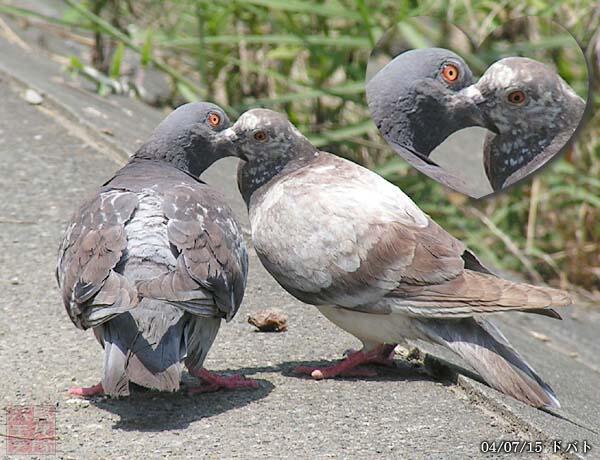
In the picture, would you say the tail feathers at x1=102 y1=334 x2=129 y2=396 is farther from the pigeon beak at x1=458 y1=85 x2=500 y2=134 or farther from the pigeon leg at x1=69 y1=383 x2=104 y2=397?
the pigeon beak at x1=458 y1=85 x2=500 y2=134

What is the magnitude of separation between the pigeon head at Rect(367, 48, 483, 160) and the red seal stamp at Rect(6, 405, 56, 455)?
54.4 inches

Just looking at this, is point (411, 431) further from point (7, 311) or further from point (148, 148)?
point (7, 311)

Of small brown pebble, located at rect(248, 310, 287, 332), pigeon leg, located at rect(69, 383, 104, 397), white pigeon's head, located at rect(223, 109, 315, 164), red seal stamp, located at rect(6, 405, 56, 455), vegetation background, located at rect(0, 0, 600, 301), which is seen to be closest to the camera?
red seal stamp, located at rect(6, 405, 56, 455)

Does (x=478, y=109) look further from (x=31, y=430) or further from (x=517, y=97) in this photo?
(x=31, y=430)

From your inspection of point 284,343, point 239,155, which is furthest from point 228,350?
point 239,155

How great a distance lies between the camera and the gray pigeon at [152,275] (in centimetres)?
338

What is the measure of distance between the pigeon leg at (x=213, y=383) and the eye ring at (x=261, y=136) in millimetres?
898

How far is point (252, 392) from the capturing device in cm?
387

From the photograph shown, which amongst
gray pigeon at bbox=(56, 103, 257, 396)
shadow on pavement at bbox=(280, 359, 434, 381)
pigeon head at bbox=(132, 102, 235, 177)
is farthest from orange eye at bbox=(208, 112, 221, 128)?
shadow on pavement at bbox=(280, 359, 434, 381)

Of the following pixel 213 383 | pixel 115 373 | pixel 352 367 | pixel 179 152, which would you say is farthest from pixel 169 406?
pixel 179 152

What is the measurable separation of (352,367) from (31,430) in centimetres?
121

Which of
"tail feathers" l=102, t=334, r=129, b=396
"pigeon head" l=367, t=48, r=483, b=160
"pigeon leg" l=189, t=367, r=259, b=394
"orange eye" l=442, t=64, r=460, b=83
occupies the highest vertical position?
"orange eye" l=442, t=64, r=460, b=83

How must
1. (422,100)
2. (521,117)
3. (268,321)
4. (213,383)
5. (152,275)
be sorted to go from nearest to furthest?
(521,117) < (422,100) < (152,275) < (213,383) < (268,321)

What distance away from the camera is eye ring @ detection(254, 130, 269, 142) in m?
4.15
